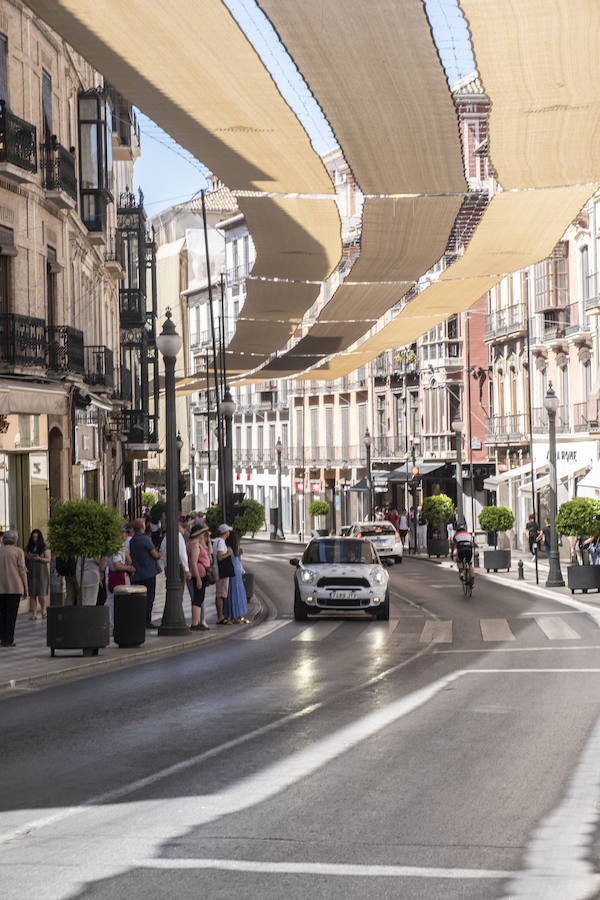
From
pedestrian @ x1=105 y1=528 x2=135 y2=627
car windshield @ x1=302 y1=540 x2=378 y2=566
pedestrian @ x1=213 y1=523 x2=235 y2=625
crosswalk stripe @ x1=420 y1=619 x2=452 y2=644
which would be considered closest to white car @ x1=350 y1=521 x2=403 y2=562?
→ car windshield @ x1=302 y1=540 x2=378 y2=566

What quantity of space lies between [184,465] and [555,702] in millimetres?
109160

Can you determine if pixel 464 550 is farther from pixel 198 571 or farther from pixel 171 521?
pixel 171 521

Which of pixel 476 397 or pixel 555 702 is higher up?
pixel 476 397

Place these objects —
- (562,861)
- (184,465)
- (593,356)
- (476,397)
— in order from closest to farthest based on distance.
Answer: (562,861) → (593,356) → (476,397) → (184,465)

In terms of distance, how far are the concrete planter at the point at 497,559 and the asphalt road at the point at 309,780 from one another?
24725 millimetres

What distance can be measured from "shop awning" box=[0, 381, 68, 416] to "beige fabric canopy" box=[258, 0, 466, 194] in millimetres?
12299

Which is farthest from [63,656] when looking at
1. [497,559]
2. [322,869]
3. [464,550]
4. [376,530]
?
[376,530]

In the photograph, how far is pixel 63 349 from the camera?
32156mm

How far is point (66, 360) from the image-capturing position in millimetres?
32562

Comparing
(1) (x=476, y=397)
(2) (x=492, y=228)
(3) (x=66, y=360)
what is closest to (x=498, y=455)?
(1) (x=476, y=397)

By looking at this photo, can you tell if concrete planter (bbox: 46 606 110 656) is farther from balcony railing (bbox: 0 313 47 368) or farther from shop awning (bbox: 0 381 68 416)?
balcony railing (bbox: 0 313 47 368)

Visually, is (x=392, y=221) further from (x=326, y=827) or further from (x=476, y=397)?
(x=476, y=397)

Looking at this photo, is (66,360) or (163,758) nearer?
(163,758)

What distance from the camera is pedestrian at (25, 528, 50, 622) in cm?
2669
